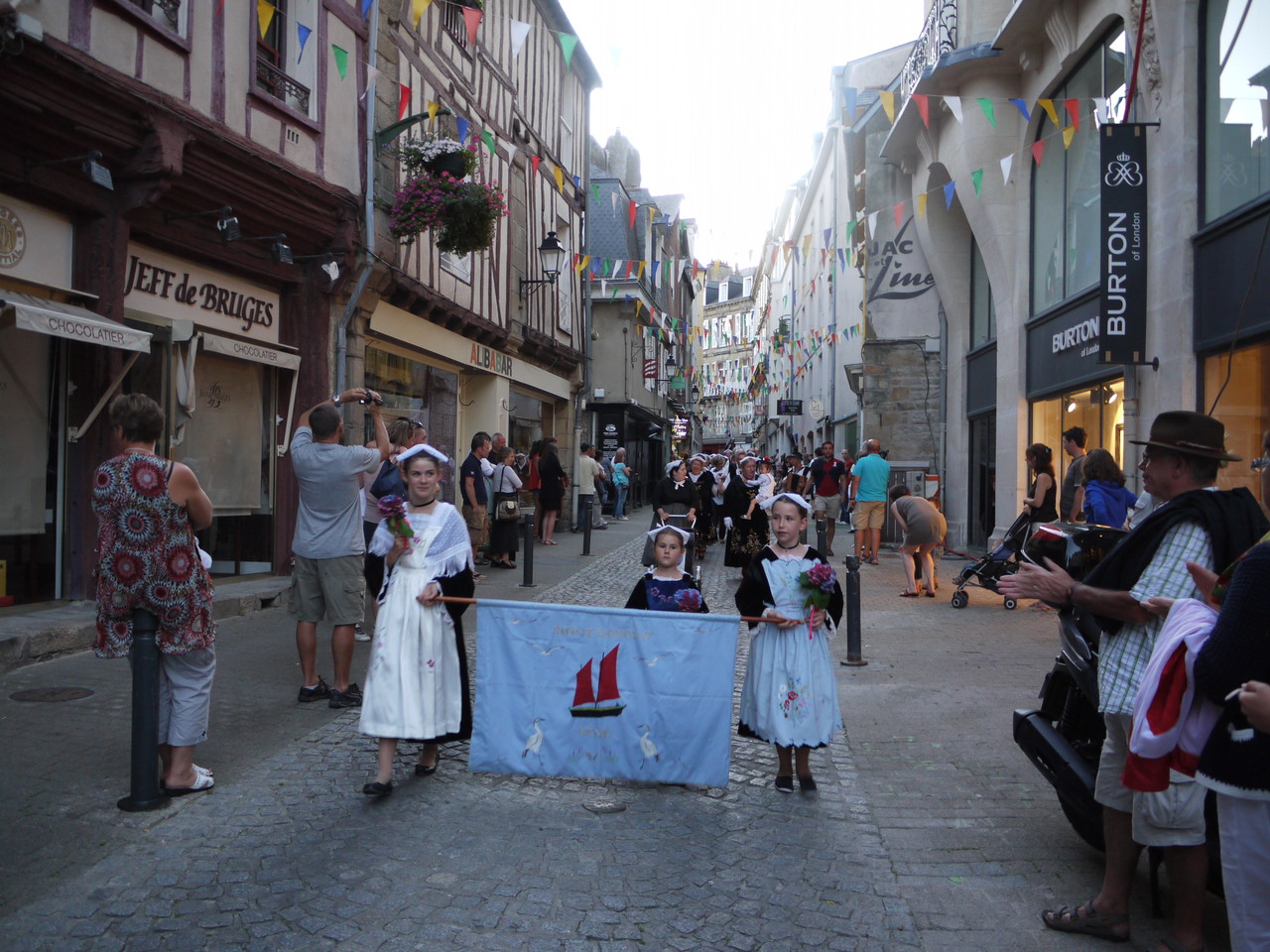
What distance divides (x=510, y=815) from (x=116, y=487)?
2.11 metres

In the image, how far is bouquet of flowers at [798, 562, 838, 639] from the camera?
4238 millimetres

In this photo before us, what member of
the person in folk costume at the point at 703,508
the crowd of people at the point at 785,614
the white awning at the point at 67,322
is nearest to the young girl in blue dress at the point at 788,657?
the crowd of people at the point at 785,614

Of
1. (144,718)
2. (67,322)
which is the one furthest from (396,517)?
(67,322)

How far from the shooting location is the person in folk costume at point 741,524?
460 inches

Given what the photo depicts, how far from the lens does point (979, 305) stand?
55.7 ft

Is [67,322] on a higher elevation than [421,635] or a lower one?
higher

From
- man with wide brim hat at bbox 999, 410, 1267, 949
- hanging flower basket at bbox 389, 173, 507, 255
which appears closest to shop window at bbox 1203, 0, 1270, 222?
man with wide brim hat at bbox 999, 410, 1267, 949

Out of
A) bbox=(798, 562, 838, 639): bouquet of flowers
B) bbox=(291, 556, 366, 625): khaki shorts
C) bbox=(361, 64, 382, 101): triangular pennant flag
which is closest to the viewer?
bbox=(798, 562, 838, 639): bouquet of flowers

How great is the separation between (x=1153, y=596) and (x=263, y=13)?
910 centimetres

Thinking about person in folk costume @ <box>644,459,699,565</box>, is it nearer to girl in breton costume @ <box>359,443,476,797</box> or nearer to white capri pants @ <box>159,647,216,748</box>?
girl in breton costume @ <box>359,443,476,797</box>

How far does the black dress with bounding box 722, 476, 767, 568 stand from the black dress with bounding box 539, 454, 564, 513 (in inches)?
175

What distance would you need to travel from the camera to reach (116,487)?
3.91 metres

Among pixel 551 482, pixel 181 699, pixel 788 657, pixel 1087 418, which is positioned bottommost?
pixel 181 699

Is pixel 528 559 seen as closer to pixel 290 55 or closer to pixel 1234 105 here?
pixel 290 55
